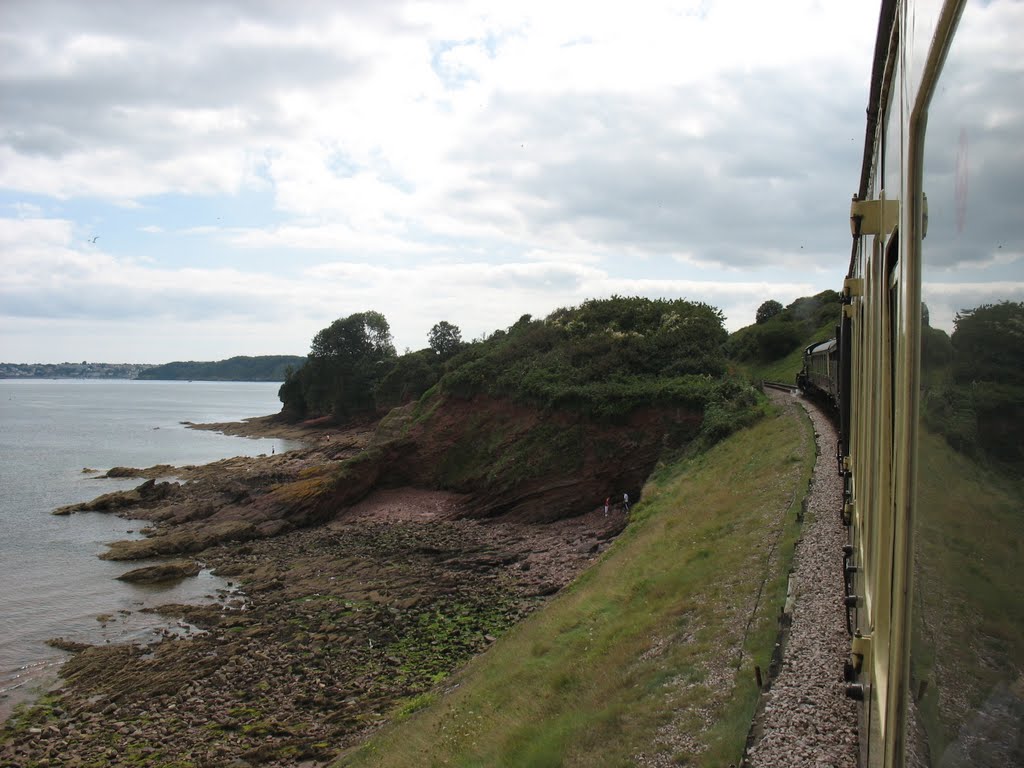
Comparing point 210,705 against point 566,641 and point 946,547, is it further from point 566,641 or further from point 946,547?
point 946,547

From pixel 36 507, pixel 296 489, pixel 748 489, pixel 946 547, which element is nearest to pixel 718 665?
pixel 946 547

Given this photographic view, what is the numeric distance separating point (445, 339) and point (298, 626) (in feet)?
189

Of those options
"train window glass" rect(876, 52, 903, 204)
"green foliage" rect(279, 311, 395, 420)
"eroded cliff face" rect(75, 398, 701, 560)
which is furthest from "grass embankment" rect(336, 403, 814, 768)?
"green foliage" rect(279, 311, 395, 420)

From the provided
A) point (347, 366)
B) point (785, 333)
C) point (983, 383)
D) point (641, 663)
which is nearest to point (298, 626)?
point (641, 663)

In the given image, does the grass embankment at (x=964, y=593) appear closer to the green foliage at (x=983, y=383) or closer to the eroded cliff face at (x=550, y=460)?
the green foliage at (x=983, y=383)

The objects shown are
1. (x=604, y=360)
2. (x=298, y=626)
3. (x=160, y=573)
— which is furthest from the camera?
(x=604, y=360)

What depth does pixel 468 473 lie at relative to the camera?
34938 mm

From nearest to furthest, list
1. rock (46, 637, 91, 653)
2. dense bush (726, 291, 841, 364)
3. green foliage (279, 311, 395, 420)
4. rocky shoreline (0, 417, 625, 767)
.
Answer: rocky shoreline (0, 417, 625, 767), rock (46, 637, 91, 653), dense bush (726, 291, 841, 364), green foliage (279, 311, 395, 420)

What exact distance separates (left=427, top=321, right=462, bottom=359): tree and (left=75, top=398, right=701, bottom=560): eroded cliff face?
35.8 meters

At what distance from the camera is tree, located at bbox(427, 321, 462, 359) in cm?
7481

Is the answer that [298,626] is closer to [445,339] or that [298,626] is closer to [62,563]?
[62,563]

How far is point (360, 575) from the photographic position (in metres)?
24.7

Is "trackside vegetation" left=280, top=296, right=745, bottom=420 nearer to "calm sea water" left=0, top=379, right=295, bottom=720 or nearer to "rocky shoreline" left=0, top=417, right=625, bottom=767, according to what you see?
"rocky shoreline" left=0, top=417, right=625, bottom=767

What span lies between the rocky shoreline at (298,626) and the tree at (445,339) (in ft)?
129
